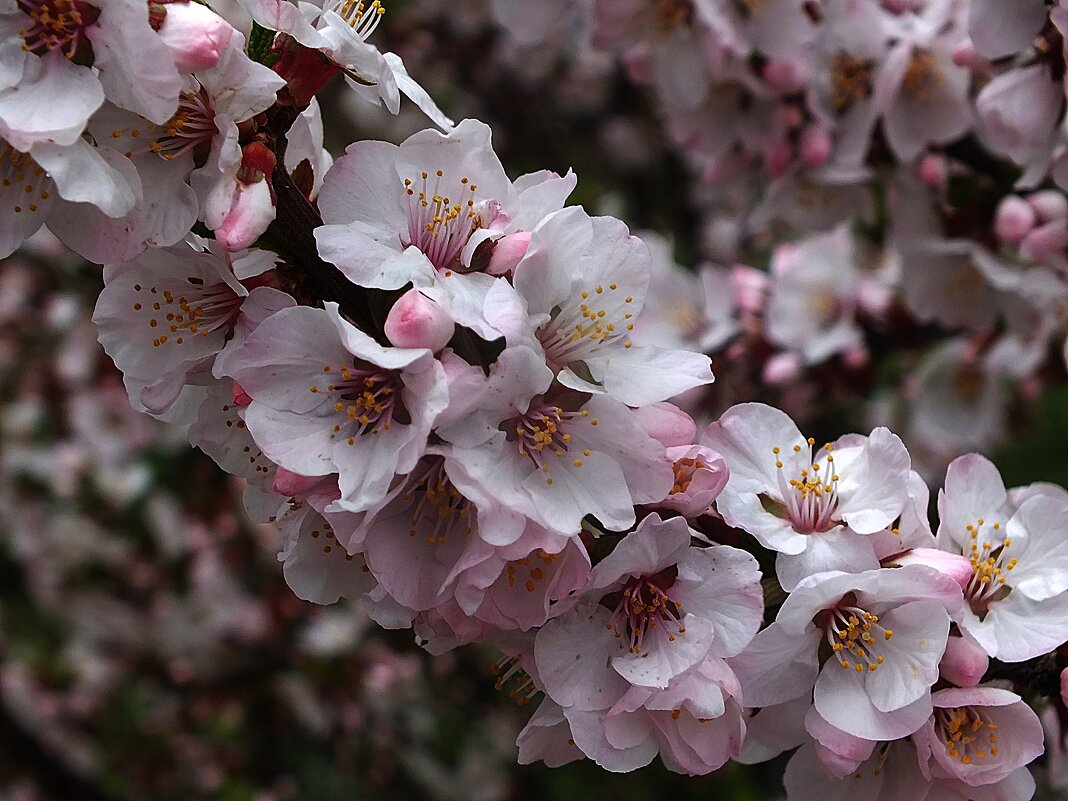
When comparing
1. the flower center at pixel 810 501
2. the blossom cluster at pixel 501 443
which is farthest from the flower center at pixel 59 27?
the flower center at pixel 810 501

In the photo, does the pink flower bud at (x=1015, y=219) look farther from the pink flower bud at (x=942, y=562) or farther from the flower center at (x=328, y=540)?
the flower center at (x=328, y=540)

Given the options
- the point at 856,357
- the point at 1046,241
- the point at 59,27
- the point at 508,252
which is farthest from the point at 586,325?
the point at 856,357

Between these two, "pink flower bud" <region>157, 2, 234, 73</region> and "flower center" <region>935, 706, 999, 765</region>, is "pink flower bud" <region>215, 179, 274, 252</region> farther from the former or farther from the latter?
"flower center" <region>935, 706, 999, 765</region>

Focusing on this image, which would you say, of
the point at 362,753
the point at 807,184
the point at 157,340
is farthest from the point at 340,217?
the point at 362,753

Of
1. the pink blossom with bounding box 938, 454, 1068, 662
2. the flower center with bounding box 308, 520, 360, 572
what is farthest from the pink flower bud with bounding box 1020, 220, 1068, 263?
the flower center with bounding box 308, 520, 360, 572

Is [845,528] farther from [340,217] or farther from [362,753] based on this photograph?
[362,753]

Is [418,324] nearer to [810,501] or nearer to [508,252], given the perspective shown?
[508,252]
